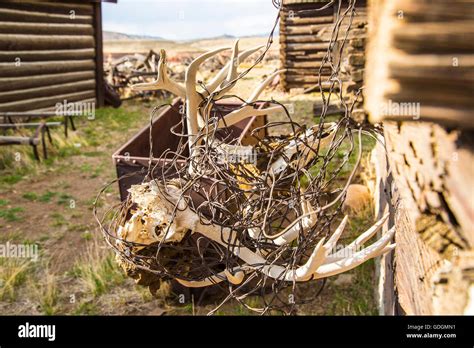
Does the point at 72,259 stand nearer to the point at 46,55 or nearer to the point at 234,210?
the point at 234,210

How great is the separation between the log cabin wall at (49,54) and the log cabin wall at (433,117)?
10411mm

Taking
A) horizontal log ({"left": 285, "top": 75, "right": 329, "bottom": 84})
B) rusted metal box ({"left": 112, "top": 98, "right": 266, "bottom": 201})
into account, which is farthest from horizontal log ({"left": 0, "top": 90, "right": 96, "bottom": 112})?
rusted metal box ({"left": 112, "top": 98, "right": 266, "bottom": 201})

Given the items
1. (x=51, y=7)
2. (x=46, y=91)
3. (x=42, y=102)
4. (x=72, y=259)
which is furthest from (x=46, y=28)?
(x=72, y=259)

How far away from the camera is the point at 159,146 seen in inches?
215

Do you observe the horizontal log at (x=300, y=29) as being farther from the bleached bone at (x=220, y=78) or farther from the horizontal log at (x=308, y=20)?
the bleached bone at (x=220, y=78)

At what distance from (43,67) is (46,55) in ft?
1.01

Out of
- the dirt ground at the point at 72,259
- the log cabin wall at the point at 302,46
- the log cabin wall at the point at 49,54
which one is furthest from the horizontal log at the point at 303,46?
the dirt ground at the point at 72,259

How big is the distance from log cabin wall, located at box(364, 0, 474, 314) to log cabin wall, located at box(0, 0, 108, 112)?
34.2 ft

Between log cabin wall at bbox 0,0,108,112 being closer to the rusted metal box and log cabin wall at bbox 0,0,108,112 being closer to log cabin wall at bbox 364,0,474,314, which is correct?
the rusted metal box

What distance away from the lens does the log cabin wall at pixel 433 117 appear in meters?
0.75

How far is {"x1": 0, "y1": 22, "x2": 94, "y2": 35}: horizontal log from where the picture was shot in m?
10.2

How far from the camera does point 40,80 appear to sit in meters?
11.2
